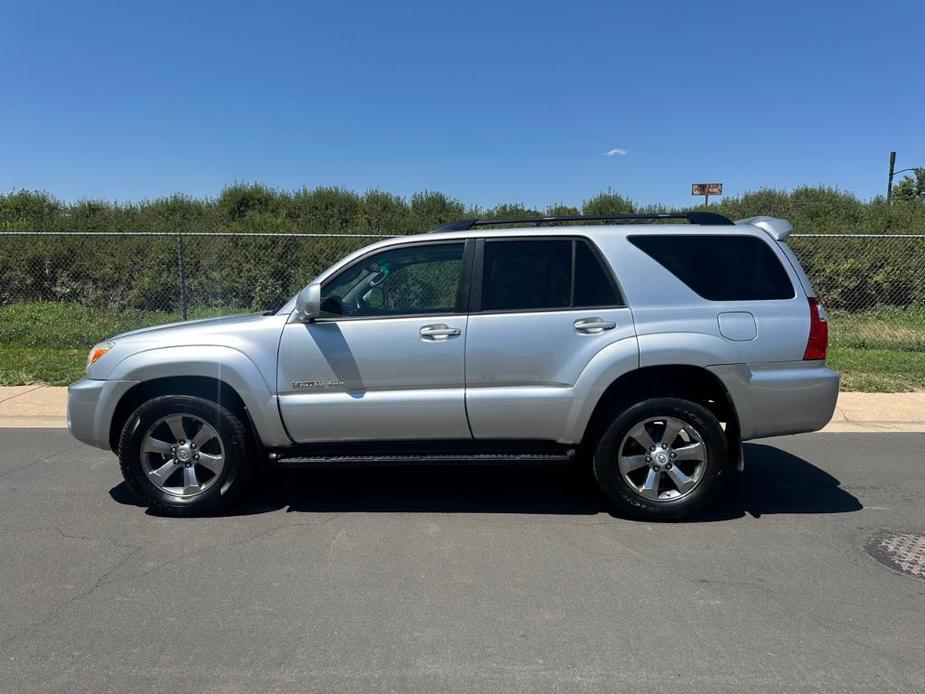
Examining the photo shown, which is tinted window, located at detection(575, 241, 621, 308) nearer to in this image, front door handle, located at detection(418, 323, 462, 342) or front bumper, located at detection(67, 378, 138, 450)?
front door handle, located at detection(418, 323, 462, 342)

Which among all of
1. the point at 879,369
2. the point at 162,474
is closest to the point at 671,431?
the point at 162,474

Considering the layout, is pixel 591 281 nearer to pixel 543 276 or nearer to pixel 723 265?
pixel 543 276

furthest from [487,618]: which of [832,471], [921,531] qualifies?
[832,471]

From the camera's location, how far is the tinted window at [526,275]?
4.77m

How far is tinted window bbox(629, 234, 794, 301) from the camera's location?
15.6 feet

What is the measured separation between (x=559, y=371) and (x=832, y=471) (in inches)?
116

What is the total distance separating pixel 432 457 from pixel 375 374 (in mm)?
671

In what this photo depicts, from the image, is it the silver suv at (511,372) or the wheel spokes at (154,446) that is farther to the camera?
the wheel spokes at (154,446)

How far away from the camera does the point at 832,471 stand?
596 cm

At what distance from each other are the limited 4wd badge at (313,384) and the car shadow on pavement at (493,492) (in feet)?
2.05

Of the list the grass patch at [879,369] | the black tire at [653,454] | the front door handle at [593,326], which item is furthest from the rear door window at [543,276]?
the grass patch at [879,369]

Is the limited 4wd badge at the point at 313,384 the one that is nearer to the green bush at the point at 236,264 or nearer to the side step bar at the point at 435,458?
the side step bar at the point at 435,458

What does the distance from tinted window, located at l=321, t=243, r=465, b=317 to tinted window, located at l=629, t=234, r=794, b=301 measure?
1.29 m

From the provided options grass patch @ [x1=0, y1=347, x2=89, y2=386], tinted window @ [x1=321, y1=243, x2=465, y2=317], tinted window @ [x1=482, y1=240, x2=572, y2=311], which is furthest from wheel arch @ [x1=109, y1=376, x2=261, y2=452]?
Result: grass patch @ [x1=0, y1=347, x2=89, y2=386]
